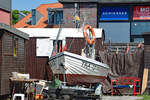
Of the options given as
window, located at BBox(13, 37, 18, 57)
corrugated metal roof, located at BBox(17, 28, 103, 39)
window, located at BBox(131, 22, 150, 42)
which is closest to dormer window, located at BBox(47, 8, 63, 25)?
window, located at BBox(131, 22, 150, 42)

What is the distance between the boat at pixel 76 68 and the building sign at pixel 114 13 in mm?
18744

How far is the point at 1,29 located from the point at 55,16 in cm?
2489

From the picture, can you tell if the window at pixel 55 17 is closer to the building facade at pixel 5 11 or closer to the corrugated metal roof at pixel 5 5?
the building facade at pixel 5 11

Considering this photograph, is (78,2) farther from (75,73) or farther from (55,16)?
(75,73)

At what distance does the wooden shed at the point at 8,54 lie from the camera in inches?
662

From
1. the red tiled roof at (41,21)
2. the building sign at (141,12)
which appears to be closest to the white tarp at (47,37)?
the building sign at (141,12)

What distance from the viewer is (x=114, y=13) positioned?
39.1 m

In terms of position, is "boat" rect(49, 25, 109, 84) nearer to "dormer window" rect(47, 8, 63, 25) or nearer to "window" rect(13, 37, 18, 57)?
"window" rect(13, 37, 18, 57)

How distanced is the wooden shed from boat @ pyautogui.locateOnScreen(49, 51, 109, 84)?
2.17 metres

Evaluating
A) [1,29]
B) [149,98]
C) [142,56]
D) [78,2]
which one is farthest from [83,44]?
[78,2]

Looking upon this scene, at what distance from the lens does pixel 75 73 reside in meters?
A: 20.3

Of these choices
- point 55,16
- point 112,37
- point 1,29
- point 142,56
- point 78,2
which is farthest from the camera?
point 55,16

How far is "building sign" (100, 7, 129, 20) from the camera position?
1535 inches

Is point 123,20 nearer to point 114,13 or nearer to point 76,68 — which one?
point 114,13
